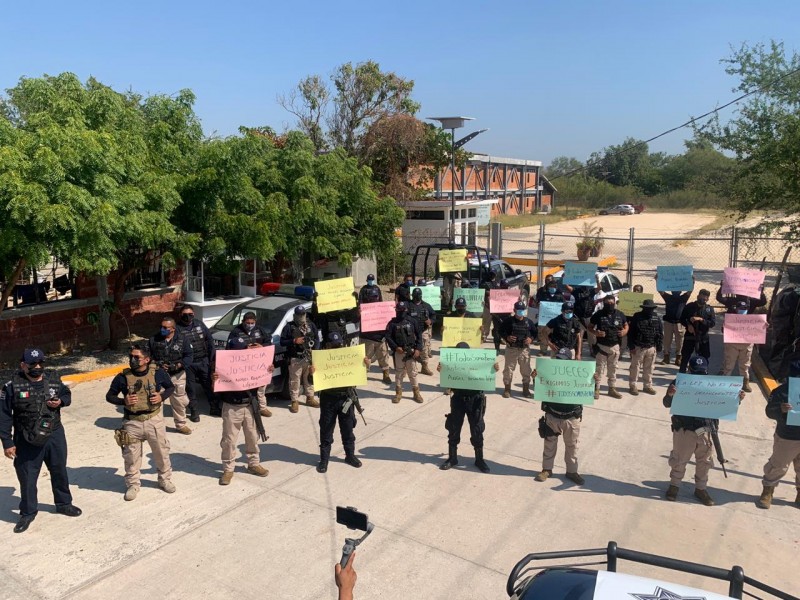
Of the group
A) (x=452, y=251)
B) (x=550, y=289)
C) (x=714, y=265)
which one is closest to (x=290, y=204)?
(x=452, y=251)

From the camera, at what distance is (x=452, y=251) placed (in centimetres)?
1434

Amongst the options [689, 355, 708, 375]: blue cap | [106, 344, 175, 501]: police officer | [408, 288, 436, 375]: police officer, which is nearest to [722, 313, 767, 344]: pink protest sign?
[689, 355, 708, 375]: blue cap

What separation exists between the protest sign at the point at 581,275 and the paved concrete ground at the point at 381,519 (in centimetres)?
501

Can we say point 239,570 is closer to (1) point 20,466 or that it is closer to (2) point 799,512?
(1) point 20,466

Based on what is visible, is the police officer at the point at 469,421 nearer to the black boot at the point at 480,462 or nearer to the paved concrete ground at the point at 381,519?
the black boot at the point at 480,462

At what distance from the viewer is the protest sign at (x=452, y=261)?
563 inches

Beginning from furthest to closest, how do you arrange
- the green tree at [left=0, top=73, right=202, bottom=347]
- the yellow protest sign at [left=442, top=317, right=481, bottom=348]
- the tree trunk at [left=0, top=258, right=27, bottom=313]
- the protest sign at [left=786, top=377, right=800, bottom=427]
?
the tree trunk at [left=0, top=258, right=27, bottom=313], the yellow protest sign at [left=442, top=317, right=481, bottom=348], the green tree at [left=0, top=73, right=202, bottom=347], the protest sign at [left=786, top=377, right=800, bottom=427]

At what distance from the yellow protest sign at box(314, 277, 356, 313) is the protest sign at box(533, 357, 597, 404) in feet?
15.2

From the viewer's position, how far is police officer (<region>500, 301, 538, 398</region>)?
10.7 m

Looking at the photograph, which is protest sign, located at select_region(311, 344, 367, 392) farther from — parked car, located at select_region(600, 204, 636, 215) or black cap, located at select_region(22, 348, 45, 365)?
parked car, located at select_region(600, 204, 636, 215)

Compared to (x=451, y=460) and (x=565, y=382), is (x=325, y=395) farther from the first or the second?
(x=565, y=382)

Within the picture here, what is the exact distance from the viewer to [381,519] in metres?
6.67

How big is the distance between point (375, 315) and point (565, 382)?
4.69 meters

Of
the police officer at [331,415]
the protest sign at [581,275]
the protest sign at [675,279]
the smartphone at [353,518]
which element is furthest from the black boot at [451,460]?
the protest sign at [581,275]
